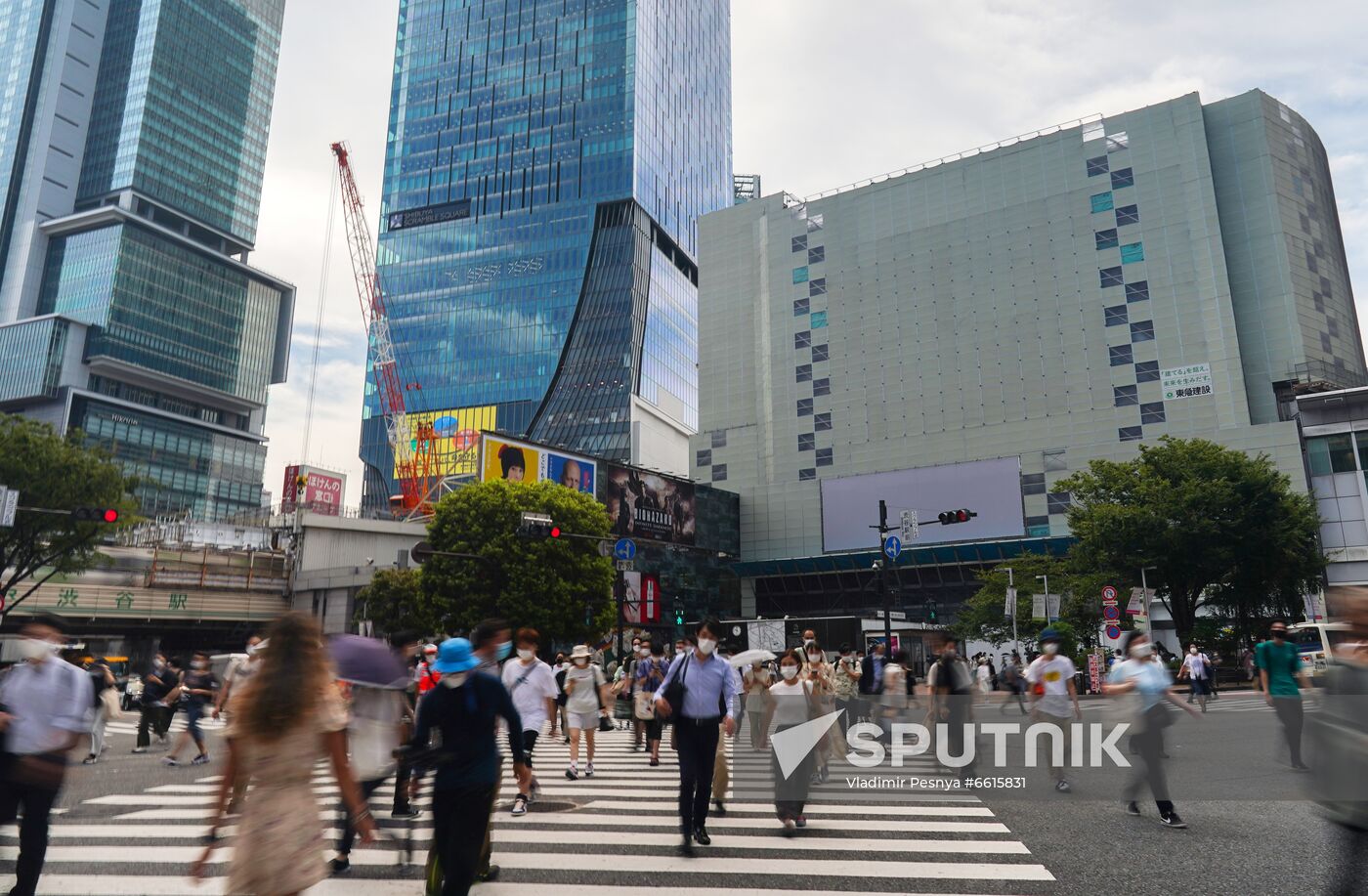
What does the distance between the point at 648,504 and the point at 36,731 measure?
57158 mm

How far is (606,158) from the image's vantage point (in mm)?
117562

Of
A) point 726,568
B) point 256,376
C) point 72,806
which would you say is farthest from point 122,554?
point 256,376

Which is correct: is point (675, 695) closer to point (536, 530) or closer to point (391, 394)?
point (536, 530)

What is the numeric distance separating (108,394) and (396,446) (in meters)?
40.9

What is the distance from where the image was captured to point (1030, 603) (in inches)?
1752

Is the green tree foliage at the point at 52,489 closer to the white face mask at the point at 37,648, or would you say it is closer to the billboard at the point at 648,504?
the billboard at the point at 648,504

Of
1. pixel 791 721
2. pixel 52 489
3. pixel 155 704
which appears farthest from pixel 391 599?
pixel 791 721

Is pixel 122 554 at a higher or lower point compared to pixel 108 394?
lower

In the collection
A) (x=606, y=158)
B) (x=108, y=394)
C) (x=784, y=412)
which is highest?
(x=606, y=158)

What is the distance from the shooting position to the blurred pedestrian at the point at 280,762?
412cm

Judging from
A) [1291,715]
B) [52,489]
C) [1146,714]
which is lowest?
[1291,715]

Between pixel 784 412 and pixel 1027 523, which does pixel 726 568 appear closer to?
pixel 784 412

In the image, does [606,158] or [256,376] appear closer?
[606,158]

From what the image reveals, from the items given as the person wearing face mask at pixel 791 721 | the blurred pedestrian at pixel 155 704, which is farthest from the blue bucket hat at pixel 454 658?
the blurred pedestrian at pixel 155 704
